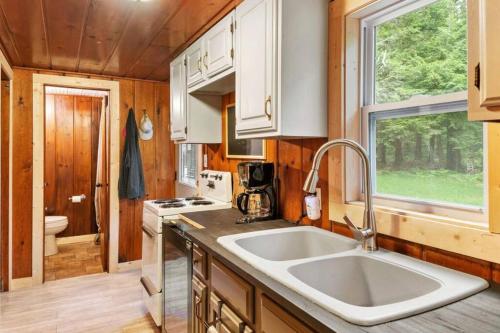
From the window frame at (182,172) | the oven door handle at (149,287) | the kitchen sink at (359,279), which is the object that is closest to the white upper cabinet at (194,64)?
the window frame at (182,172)

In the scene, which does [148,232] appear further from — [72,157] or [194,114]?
[72,157]

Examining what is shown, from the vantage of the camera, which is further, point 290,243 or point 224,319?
point 290,243

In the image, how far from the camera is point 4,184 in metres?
3.10

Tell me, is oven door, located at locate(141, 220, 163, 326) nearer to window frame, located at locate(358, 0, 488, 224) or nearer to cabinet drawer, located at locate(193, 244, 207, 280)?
cabinet drawer, located at locate(193, 244, 207, 280)

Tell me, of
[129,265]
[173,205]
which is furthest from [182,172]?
[173,205]

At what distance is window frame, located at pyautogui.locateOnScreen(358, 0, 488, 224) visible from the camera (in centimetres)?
119

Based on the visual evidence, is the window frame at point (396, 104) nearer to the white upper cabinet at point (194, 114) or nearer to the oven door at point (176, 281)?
the oven door at point (176, 281)

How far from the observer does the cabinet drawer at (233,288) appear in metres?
1.16

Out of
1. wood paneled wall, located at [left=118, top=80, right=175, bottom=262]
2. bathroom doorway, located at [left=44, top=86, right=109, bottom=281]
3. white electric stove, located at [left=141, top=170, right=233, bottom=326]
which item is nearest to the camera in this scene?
white electric stove, located at [left=141, top=170, right=233, bottom=326]

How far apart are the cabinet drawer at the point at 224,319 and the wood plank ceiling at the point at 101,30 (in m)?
1.67

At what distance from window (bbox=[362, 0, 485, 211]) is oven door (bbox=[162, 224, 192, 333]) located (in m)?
1.06

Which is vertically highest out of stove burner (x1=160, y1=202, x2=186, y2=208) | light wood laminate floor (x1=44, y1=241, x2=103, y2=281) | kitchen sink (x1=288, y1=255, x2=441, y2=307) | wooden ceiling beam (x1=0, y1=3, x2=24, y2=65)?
wooden ceiling beam (x1=0, y1=3, x2=24, y2=65)

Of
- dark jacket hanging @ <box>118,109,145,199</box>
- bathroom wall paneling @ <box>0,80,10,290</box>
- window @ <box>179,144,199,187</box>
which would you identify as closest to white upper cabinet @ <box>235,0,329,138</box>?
window @ <box>179,144,199,187</box>

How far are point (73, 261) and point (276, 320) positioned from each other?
3.87m
